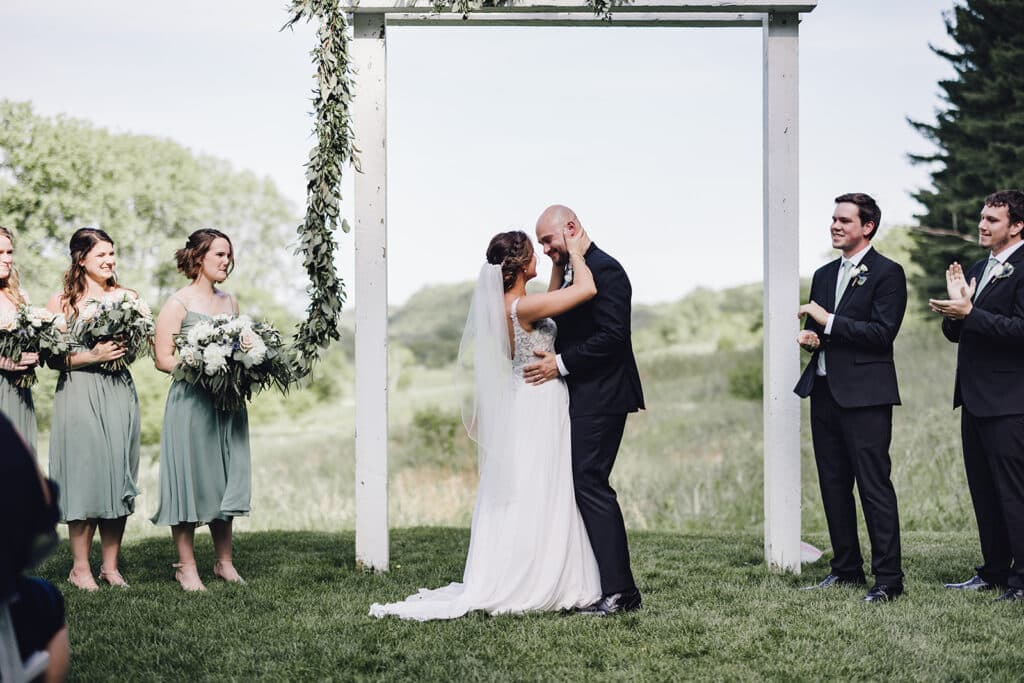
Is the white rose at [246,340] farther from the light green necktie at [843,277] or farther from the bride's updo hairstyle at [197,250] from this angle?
the light green necktie at [843,277]

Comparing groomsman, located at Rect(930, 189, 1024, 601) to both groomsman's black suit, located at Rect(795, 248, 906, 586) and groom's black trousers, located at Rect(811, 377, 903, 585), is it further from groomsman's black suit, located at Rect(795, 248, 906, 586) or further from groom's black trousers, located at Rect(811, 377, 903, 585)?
groom's black trousers, located at Rect(811, 377, 903, 585)

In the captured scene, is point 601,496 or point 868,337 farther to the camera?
point 868,337

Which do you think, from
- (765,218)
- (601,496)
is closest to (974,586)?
(601,496)

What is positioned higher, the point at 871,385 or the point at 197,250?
the point at 197,250

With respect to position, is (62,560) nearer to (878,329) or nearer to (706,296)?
(878,329)

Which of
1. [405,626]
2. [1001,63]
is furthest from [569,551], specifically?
[1001,63]

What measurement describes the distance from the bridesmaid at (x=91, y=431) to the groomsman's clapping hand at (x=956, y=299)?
181 inches

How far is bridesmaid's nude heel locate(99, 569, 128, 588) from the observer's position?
6.12 meters

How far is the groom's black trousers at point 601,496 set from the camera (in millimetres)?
5414

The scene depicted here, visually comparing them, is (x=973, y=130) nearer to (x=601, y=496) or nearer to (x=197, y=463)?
(x=601, y=496)

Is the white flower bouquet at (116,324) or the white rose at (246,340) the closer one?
the white flower bouquet at (116,324)

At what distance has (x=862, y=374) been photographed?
5.67 meters

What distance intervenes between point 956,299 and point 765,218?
1367 mm

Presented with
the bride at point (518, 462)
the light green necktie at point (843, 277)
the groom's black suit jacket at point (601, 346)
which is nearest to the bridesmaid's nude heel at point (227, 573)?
the bride at point (518, 462)
